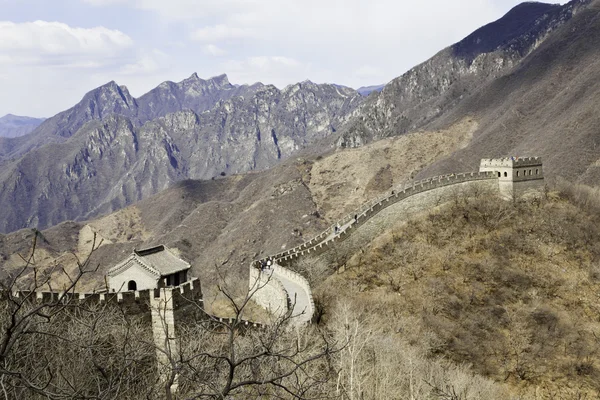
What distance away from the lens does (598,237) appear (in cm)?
4694

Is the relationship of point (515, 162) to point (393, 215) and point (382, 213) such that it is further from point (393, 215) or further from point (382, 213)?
point (382, 213)

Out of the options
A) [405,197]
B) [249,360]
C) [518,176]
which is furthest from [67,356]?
[518,176]

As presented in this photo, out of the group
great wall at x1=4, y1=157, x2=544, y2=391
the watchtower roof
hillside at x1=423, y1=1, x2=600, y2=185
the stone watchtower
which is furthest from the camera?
hillside at x1=423, y1=1, x2=600, y2=185

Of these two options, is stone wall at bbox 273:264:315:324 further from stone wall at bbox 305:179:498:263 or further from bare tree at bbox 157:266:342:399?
stone wall at bbox 305:179:498:263

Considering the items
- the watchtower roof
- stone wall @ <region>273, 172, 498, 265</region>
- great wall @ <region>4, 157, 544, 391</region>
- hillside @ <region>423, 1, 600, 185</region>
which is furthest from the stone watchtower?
the watchtower roof

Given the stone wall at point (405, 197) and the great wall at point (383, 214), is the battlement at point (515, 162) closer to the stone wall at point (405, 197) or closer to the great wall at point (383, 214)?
the great wall at point (383, 214)

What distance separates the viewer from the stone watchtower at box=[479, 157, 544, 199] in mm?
49031

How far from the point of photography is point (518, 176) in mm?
49188

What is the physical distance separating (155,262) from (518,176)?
110ft

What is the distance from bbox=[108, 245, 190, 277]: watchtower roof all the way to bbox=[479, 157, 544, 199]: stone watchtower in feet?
99.7

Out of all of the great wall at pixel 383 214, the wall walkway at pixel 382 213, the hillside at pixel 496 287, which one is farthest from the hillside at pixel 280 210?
the hillside at pixel 496 287

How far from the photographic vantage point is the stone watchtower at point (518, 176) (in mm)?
49031

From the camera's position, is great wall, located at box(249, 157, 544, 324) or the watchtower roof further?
great wall, located at box(249, 157, 544, 324)

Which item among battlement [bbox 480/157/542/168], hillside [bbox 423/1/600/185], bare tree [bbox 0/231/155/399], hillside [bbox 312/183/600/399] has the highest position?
hillside [bbox 423/1/600/185]
